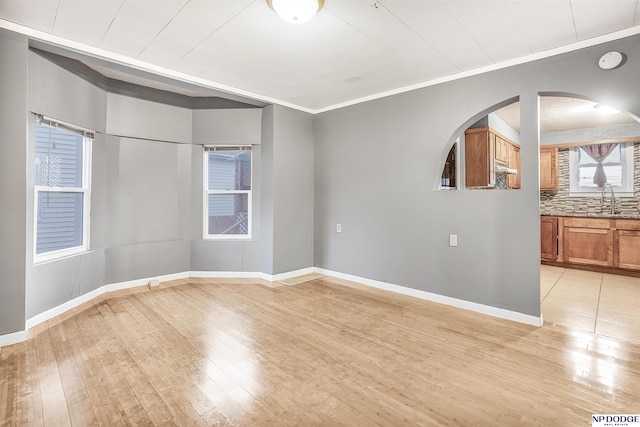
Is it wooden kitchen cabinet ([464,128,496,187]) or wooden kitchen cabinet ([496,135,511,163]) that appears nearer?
wooden kitchen cabinet ([464,128,496,187])

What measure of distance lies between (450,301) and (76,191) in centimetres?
460

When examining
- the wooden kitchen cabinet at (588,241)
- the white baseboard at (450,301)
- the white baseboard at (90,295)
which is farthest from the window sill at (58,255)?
the wooden kitchen cabinet at (588,241)

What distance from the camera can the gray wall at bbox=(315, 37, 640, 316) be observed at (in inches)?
119

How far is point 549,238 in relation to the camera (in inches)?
228

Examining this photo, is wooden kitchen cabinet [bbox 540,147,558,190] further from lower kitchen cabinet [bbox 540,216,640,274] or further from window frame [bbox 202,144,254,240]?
window frame [bbox 202,144,254,240]

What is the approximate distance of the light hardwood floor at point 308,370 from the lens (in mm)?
1792

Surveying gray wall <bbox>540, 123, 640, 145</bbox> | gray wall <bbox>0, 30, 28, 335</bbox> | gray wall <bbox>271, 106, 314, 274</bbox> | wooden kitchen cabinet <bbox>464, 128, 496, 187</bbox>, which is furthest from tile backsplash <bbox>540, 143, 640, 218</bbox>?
gray wall <bbox>0, 30, 28, 335</bbox>

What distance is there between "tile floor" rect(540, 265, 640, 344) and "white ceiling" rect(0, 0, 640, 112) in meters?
2.66

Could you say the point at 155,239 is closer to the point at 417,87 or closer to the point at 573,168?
the point at 417,87

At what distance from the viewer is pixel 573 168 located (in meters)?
6.09

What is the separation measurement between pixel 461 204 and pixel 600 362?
179 cm

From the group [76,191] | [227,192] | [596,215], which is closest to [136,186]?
[76,191]

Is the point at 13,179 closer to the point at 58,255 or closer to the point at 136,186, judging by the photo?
the point at 58,255

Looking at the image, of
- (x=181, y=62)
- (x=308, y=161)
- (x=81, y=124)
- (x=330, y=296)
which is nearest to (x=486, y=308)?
(x=330, y=296)
